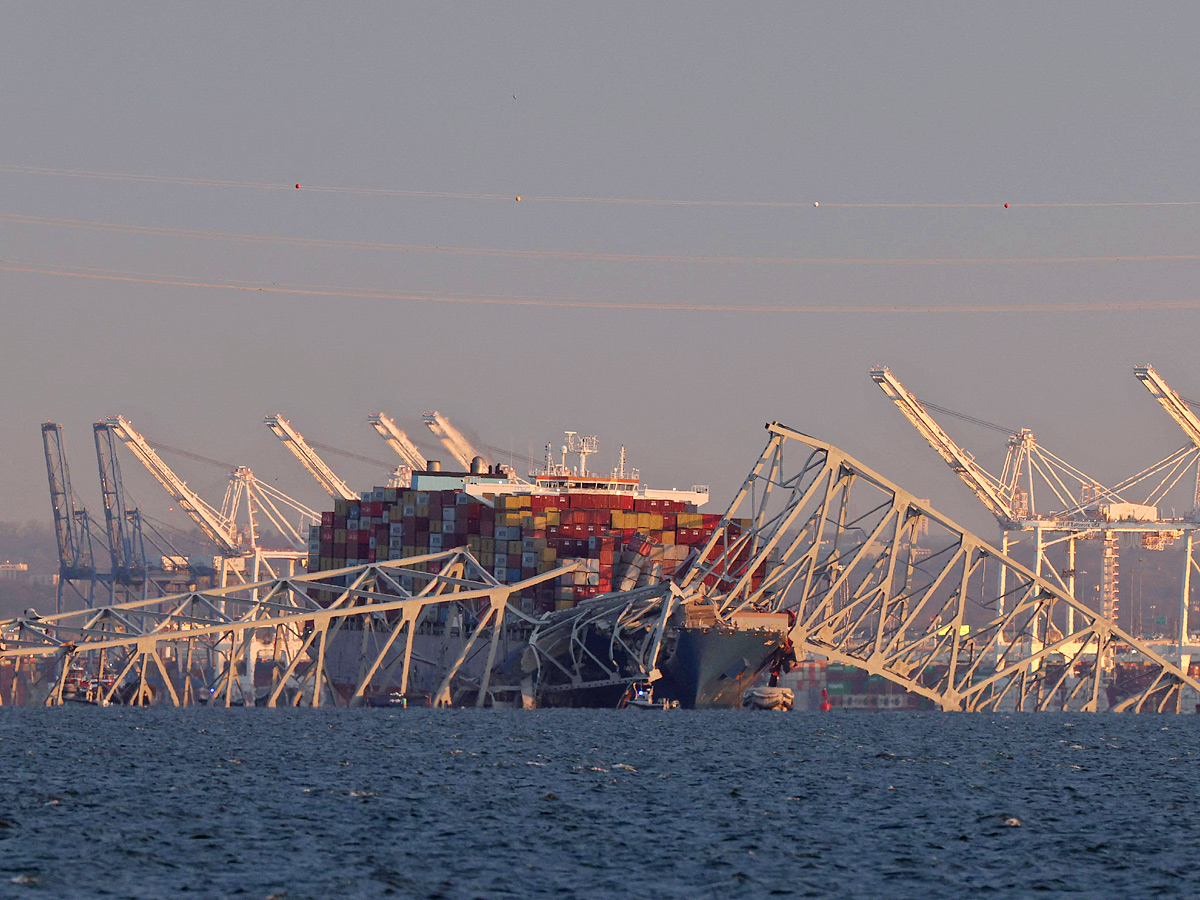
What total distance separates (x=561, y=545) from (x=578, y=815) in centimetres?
7731

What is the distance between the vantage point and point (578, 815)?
51688 mm

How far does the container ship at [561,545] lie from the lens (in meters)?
106

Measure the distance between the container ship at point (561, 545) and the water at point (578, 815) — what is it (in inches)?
634

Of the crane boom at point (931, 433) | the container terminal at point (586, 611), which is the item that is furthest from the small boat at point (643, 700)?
the crane boom at point (931, 433)

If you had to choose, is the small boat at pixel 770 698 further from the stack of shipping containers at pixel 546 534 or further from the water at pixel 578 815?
the water at pixel 578 815

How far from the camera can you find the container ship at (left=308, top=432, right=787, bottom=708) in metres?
106

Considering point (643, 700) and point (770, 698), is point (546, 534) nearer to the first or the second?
point (770, 698)

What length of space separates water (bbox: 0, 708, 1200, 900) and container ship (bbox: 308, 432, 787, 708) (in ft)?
52.8

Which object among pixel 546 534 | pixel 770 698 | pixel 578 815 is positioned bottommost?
pixel 578 815

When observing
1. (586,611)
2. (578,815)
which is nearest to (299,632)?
→ (586,611)

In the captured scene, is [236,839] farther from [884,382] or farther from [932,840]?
[884,382]

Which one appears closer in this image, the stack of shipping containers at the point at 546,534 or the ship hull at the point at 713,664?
the ship hull at the point at 713,664

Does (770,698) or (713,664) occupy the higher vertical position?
(713,664)

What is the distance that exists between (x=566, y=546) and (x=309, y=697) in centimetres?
2660
